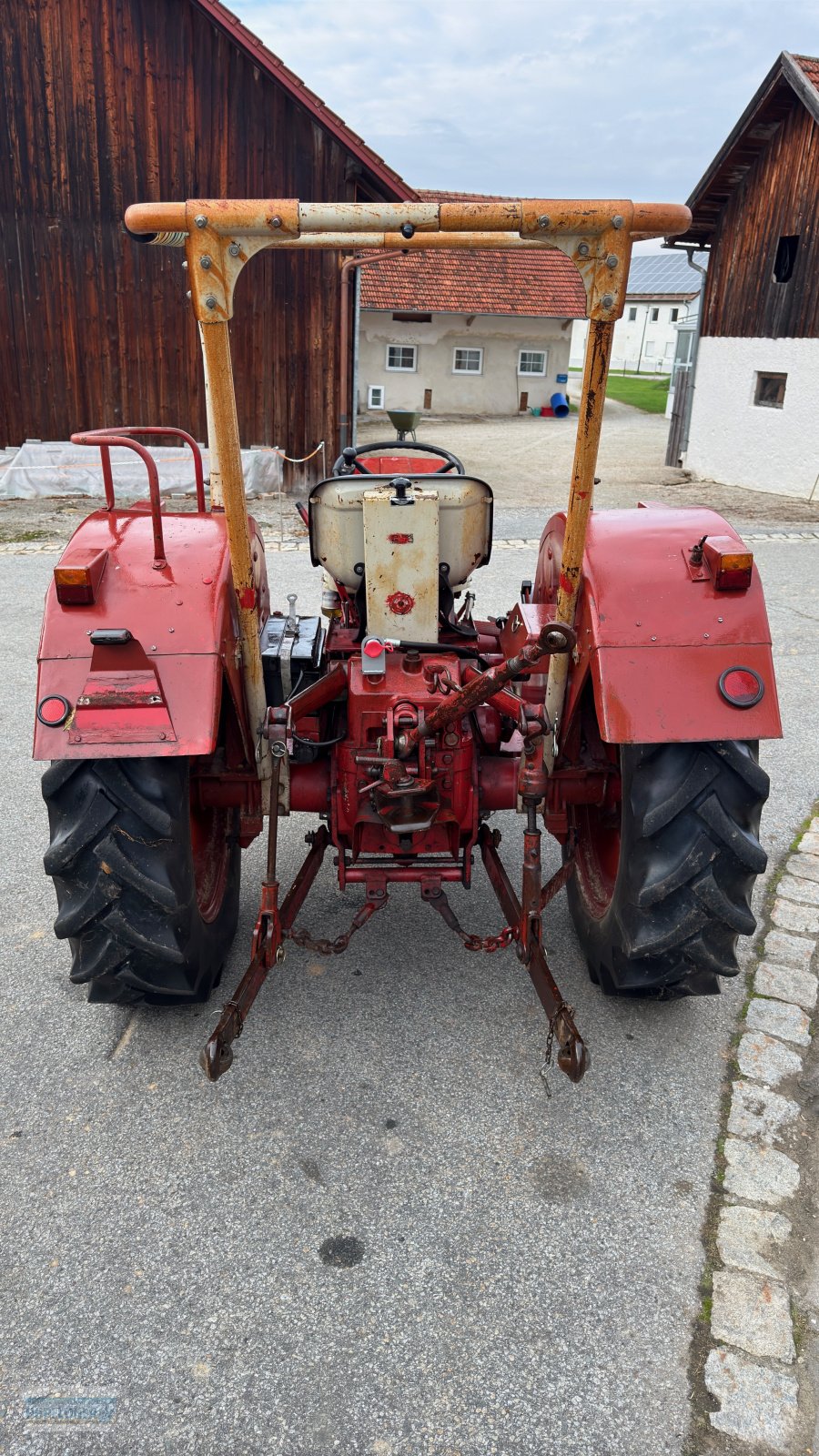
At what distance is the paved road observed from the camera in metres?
1.86

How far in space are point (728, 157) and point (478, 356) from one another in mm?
10735


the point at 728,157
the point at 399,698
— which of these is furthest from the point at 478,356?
the point at 399,698

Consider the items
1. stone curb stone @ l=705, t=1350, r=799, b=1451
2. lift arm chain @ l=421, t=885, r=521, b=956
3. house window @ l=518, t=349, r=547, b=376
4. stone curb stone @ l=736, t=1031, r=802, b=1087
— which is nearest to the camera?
stone curb stone @ l=705, t=1350, r=799, b=1451

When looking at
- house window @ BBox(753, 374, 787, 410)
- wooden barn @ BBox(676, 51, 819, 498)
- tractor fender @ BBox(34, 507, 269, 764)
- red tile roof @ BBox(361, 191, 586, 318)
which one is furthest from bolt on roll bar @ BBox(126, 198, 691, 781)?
red tile roof @ BBox(361, 191, 586, 318)

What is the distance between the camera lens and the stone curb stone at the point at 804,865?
12.7 ft

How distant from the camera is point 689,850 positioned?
8.11 ft

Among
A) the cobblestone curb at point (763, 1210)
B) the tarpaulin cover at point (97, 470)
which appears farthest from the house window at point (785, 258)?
the cobblestone curb at point (763, 1210)

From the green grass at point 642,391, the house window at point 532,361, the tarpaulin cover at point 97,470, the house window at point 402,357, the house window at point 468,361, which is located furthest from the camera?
the green grass at point 642,391

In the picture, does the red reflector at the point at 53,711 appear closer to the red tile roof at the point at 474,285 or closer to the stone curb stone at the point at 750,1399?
the stone curb stone at the point at 750,1399

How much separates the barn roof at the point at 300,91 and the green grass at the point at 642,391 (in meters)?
14.6

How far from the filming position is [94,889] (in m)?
2.46

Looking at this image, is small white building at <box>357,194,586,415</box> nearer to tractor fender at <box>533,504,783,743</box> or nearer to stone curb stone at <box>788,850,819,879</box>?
stone curb stone at <box>788,850,819,879</box>

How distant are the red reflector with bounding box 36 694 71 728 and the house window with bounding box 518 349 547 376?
931 inches

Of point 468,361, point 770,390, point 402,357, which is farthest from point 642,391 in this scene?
point 770,390
